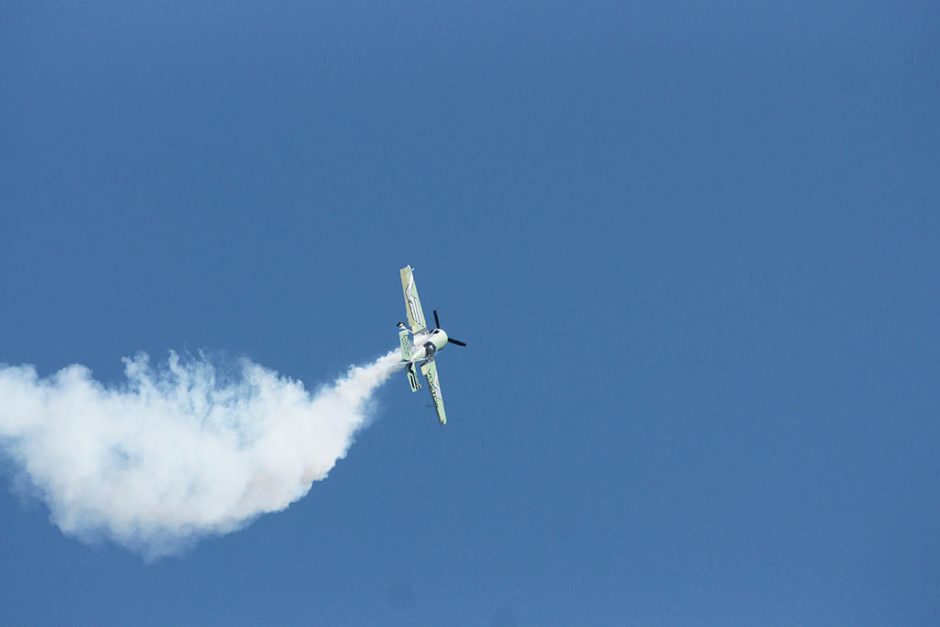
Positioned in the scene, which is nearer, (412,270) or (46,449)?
(46,449)

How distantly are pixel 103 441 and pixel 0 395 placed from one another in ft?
22.0

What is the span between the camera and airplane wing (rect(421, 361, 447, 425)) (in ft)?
367

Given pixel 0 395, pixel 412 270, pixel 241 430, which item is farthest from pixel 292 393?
pixel 0 395

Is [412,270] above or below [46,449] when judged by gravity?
above

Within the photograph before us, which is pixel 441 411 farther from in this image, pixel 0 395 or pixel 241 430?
pixel 0 395

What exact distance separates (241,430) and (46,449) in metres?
11.8

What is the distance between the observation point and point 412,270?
112 meters

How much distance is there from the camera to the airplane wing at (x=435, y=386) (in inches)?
4400

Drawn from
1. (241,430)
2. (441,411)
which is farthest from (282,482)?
(441,411)

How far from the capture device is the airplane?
108562 millimetres

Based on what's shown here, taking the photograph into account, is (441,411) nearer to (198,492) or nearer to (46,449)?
(198,492)

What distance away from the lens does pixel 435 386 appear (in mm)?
112500

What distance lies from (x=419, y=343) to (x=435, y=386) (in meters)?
3.68

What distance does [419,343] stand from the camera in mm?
110188
